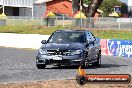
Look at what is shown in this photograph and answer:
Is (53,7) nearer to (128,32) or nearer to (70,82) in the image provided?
(128,32)

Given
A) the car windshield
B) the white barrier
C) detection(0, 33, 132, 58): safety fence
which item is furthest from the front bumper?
the white barrier

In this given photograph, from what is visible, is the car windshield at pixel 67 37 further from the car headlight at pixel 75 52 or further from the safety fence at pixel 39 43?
the safety fence at pixel 39 43

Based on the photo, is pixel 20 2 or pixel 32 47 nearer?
pixel 32 47

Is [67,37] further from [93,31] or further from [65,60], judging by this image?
[93,31]

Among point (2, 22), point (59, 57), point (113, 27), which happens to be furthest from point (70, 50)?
point (2, 22)

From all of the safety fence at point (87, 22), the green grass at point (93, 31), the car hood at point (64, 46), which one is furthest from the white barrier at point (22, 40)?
the safety fence at point (87, 22)

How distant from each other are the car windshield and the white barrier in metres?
14.6

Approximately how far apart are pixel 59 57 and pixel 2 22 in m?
50.7

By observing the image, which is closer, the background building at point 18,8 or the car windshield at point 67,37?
the car windshield at point 67,37

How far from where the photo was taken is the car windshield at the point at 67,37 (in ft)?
72.8

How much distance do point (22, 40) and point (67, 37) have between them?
680 inches

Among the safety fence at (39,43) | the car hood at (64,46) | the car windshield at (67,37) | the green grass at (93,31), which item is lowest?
the green grass at (93,31)

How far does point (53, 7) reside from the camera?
326 ft

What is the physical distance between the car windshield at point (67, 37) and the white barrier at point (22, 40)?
14.6m
